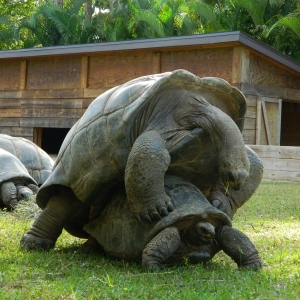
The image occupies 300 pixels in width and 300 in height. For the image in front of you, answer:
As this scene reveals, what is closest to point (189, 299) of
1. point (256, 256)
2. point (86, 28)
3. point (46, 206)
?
point (256, 256)

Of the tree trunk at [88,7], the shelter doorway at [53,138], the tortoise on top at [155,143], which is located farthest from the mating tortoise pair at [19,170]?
the tree trunk at [88,7]

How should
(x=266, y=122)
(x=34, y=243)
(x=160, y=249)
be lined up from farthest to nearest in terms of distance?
(x=266, y=122)
(x=34, y=243)
(x=160, y=249)

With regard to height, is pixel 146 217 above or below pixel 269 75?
below

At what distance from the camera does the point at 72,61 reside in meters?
16.2

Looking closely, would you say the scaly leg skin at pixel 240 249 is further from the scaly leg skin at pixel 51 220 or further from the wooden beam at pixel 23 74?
the wooden beam at pixel 23 74

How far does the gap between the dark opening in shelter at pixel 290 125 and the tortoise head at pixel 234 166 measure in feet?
55.3

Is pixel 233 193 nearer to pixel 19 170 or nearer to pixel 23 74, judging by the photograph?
pixel 19 170


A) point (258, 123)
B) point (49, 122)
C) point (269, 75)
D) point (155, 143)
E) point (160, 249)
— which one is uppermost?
point (155, 143)

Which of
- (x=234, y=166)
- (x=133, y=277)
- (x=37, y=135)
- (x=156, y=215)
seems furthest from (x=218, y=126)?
(x=37, y=135)

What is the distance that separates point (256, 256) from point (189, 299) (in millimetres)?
956

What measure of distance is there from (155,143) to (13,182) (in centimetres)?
443

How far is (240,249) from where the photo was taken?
3.95m

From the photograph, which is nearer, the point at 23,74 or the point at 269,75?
the point at 269,75

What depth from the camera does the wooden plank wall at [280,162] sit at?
1301 centimetres
